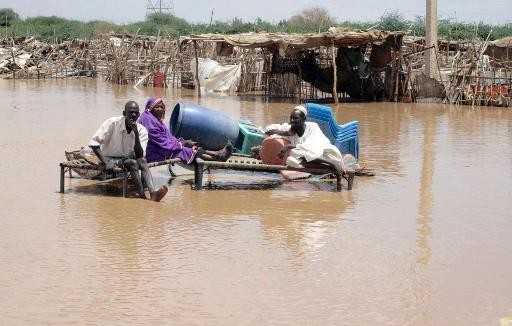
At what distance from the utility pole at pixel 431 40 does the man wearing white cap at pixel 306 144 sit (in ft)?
45.7

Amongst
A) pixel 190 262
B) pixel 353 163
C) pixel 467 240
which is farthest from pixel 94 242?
pixel 353 163

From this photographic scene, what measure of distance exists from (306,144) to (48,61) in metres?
30.1

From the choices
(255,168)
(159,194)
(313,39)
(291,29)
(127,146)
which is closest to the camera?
(159,194)

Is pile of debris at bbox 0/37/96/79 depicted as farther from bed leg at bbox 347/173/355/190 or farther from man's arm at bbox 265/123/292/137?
bed leg at bbox 347/173/355/190

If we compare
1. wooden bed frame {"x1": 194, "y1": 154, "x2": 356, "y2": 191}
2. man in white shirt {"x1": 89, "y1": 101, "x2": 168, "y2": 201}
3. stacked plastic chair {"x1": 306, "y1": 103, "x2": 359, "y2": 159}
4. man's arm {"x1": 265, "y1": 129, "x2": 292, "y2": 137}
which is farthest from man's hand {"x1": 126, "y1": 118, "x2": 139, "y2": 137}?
stacked plastic chair {"x1": 306, "y1": 103, "x2": 359, "y2": 159}

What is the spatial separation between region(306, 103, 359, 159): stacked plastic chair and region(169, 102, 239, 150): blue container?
1008 mm

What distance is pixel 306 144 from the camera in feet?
28.2

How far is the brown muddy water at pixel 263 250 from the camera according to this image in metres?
4.96

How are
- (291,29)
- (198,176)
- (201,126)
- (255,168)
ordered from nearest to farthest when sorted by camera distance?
(255,168) → (198,176) → (201,126) → (291,29)

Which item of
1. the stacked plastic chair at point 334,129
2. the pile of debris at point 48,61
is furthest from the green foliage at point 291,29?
the stacked plastic chair at point 334,129

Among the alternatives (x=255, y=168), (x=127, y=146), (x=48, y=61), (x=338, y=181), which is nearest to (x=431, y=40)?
(x=338, y=181)

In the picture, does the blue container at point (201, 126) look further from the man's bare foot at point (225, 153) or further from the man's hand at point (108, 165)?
the man's hand at point (108, 165)

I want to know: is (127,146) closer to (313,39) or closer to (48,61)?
(313,39)

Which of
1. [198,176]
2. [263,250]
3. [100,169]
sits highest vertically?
[100,169]
